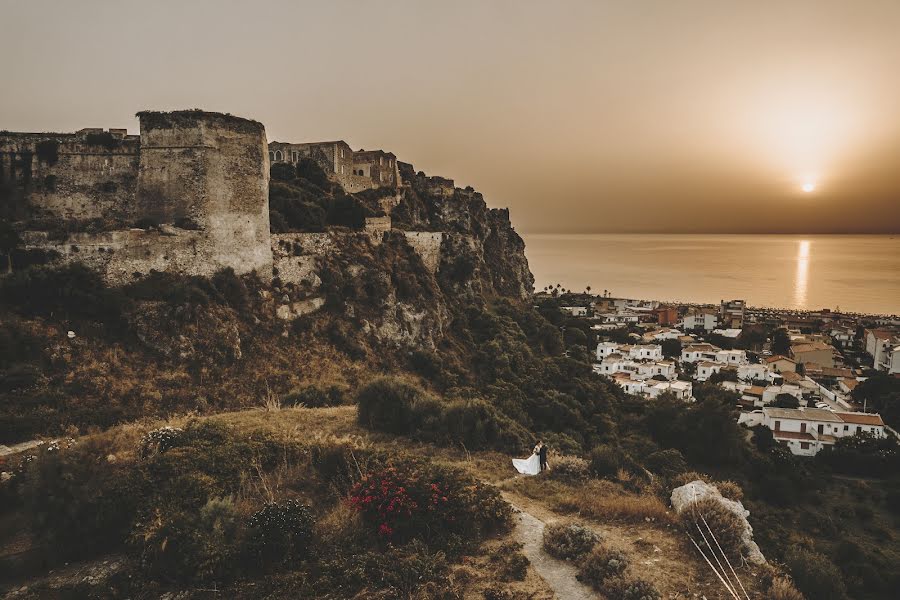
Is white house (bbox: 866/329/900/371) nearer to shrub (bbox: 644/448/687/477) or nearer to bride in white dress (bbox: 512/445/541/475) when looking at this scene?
shrub (bbox: 644/448/687/477)

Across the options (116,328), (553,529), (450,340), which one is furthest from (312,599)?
(450,340)

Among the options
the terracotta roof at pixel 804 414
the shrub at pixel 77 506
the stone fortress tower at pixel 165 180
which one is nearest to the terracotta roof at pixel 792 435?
the terracotta roof at pixel 804 414

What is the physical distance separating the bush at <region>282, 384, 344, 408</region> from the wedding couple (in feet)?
24.8

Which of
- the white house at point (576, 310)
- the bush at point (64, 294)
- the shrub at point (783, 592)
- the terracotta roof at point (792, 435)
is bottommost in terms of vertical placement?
the terracotta roof at point (792, 435)

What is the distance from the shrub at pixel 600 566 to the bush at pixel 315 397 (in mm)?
10838

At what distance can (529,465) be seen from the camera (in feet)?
32.4

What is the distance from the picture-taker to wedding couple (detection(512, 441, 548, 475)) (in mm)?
9797

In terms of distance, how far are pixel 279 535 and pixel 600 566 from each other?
12.3 feet

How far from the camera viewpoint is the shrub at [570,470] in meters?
9.53

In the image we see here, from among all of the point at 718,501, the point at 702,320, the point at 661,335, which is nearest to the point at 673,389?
the point at 661,335

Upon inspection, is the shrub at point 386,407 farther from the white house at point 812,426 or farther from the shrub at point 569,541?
the white house at point 812,426

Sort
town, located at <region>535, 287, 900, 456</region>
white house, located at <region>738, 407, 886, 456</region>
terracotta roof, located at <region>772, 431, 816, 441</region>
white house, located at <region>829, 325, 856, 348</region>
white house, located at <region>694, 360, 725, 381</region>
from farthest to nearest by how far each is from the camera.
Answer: white house, located at <region>829, 325, 856, 348</region>, white house, located at <region>694, 360, 725, 381</region>, town, located at <region>535, 287, 900, 456</region>, terracotta roof, located at <region>772, 431, 816, 441</region>, white house, located at <region>738, 407, 886, 456</region>

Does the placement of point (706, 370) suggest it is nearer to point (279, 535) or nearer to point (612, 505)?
point (612, 505)

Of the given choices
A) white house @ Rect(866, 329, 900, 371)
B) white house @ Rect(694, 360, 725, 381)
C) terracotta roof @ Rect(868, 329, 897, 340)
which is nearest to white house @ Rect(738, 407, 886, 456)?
white house @ Rect(694, 360, 725, 381)
